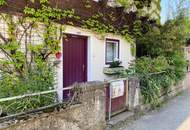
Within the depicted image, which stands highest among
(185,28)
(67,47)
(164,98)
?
(185,28)

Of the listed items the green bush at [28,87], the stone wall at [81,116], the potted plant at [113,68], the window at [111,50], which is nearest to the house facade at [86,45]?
the window at [111,50]

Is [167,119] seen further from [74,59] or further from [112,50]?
[112,50]

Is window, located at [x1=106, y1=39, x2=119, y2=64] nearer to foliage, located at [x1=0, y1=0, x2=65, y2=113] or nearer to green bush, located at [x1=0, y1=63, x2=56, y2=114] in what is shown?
foliage, located at [x1=0, y1=0, x2=65, y2=113]

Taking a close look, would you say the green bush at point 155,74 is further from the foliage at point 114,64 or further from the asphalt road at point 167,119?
the foliage at point 114,64

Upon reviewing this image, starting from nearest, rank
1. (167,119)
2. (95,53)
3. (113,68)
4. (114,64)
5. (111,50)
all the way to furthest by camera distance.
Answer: (167,119) → (95,53) → (113,68) → (114,64) → (111,50)

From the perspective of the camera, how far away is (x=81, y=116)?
5.57 m

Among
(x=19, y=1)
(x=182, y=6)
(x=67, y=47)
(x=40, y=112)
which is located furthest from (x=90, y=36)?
(x=182, y=6)

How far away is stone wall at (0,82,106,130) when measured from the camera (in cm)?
452

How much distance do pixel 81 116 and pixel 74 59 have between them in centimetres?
394

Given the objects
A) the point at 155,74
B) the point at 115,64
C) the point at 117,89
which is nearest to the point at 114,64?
the point at 115,64

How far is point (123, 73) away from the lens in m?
9.13

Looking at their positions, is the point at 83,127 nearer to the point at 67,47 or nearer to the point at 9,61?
the point at 9,61

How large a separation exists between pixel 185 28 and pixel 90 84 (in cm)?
879

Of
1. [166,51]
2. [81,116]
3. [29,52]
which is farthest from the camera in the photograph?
[166,51]
